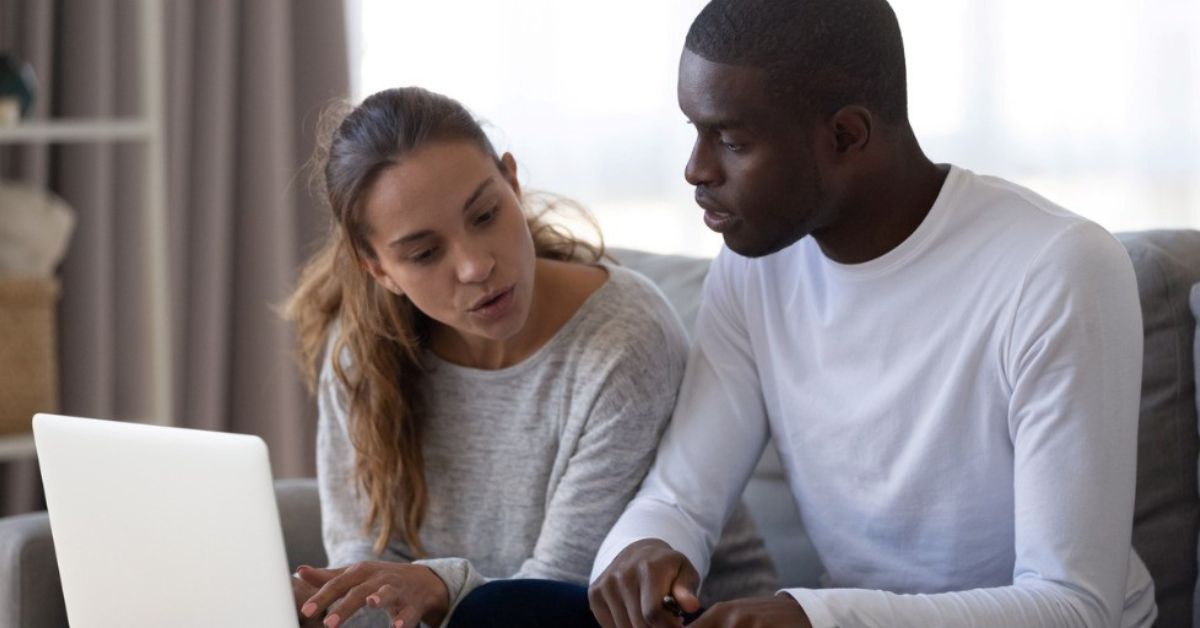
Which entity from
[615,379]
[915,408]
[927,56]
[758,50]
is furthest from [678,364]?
[927,56]

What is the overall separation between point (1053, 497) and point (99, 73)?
1.98 metres

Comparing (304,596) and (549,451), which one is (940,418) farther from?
(304,596)

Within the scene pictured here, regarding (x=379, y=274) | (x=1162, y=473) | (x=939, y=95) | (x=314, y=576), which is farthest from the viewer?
(x=939, y=95)

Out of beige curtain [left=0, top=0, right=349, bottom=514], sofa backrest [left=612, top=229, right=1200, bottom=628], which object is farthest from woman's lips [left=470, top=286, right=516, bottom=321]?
beige curtain [left=0, top=0, right=349, bottom=514]

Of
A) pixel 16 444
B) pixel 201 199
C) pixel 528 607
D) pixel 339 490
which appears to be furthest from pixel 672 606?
pixel 201 199

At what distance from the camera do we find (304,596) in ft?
4.80

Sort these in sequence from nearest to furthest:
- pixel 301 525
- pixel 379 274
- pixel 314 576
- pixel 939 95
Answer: pixel 314 576, pixel 379 274, pixel 301 525, pixel 939 95

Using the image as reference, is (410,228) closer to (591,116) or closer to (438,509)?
(438,509)

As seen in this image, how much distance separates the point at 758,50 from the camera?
54.2 inches

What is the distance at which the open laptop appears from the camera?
4.04 ft

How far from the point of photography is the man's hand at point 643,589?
4.32 feet

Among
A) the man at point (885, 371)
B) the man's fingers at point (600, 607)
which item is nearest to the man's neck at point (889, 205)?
the man at point (885, 371)

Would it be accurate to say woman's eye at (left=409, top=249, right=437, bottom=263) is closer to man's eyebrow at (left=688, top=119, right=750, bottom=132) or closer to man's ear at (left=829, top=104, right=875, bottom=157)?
man's eyebrow at (left=688, top=119, right=750, bottom=132)

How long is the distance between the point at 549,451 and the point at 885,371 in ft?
1.37
